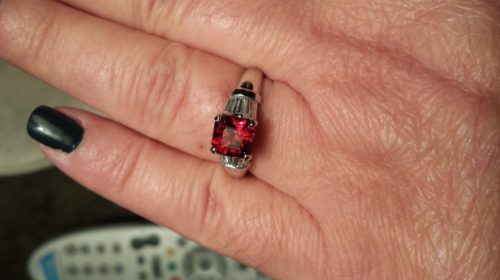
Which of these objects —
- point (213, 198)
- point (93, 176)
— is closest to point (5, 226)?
point (93, 176)

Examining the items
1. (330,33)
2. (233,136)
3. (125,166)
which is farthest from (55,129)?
(330,33)

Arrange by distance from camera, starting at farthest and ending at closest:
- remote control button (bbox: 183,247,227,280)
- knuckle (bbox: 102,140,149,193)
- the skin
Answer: remote control button (bbox: 183,247,227,280), knuckle (bbox: 102,140,149,193), the skin

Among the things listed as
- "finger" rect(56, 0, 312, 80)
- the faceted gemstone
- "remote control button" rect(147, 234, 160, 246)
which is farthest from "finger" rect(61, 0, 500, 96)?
"remote control button" rect(147, 234, 160, 246)

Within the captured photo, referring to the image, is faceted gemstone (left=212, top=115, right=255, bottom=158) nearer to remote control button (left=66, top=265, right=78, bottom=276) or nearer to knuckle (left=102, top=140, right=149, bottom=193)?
knuckle (left=102, top=140, right=149, bottom=193)

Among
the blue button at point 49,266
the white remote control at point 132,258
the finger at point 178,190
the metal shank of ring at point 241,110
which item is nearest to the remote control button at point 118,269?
the white remote control at point 132,258

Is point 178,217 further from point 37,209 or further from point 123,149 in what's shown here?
point 37,209

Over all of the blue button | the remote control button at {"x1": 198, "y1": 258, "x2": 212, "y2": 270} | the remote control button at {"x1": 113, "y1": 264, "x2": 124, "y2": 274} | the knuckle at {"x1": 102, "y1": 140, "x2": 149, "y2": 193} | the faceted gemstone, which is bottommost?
the blue button

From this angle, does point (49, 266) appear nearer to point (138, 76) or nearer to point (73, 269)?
point (73, 269)

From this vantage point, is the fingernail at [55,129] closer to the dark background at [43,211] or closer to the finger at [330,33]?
the finger at [330,33]
